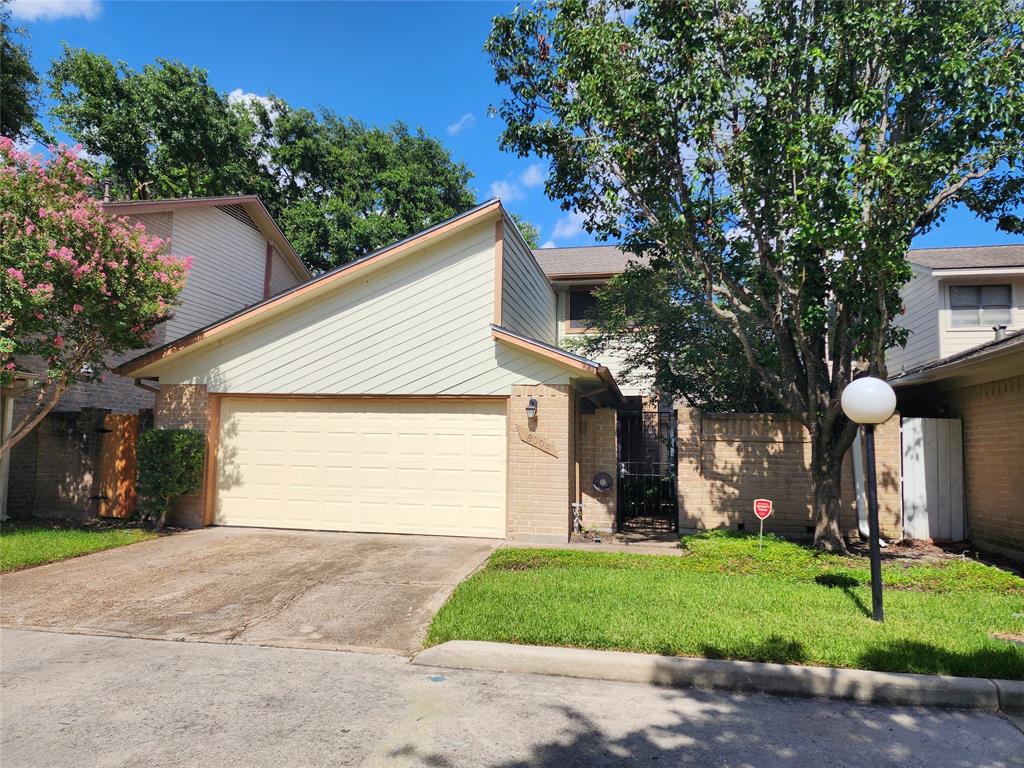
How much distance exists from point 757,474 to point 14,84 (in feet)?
72.3

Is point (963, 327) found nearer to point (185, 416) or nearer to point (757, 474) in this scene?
point (757, 474)

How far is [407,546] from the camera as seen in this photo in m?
9.32

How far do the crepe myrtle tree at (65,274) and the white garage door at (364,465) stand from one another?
7.55ft

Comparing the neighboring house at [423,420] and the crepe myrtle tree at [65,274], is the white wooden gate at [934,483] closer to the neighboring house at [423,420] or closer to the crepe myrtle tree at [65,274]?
the neighboring house at [423,420]

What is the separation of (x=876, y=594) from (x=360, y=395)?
789 centimetres

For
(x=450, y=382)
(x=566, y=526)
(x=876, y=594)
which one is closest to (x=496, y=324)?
(x=450, y=382)

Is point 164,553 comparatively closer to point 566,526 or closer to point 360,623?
point 360,623

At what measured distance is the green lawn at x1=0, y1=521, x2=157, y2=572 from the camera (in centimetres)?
826

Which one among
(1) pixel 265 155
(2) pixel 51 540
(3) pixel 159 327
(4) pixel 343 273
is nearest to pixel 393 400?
(4) pixel 343 273

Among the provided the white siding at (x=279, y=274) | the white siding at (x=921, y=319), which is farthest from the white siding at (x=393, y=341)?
the white siding at (x=921, y=319)

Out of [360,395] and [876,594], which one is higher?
[360,395]

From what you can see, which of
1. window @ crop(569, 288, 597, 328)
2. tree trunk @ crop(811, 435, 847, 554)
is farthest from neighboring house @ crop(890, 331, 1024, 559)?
window @ crop(569, 288, 597, 328)

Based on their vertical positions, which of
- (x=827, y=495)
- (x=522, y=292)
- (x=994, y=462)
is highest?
(x=522, y=292)

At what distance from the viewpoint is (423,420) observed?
10.5 metres
